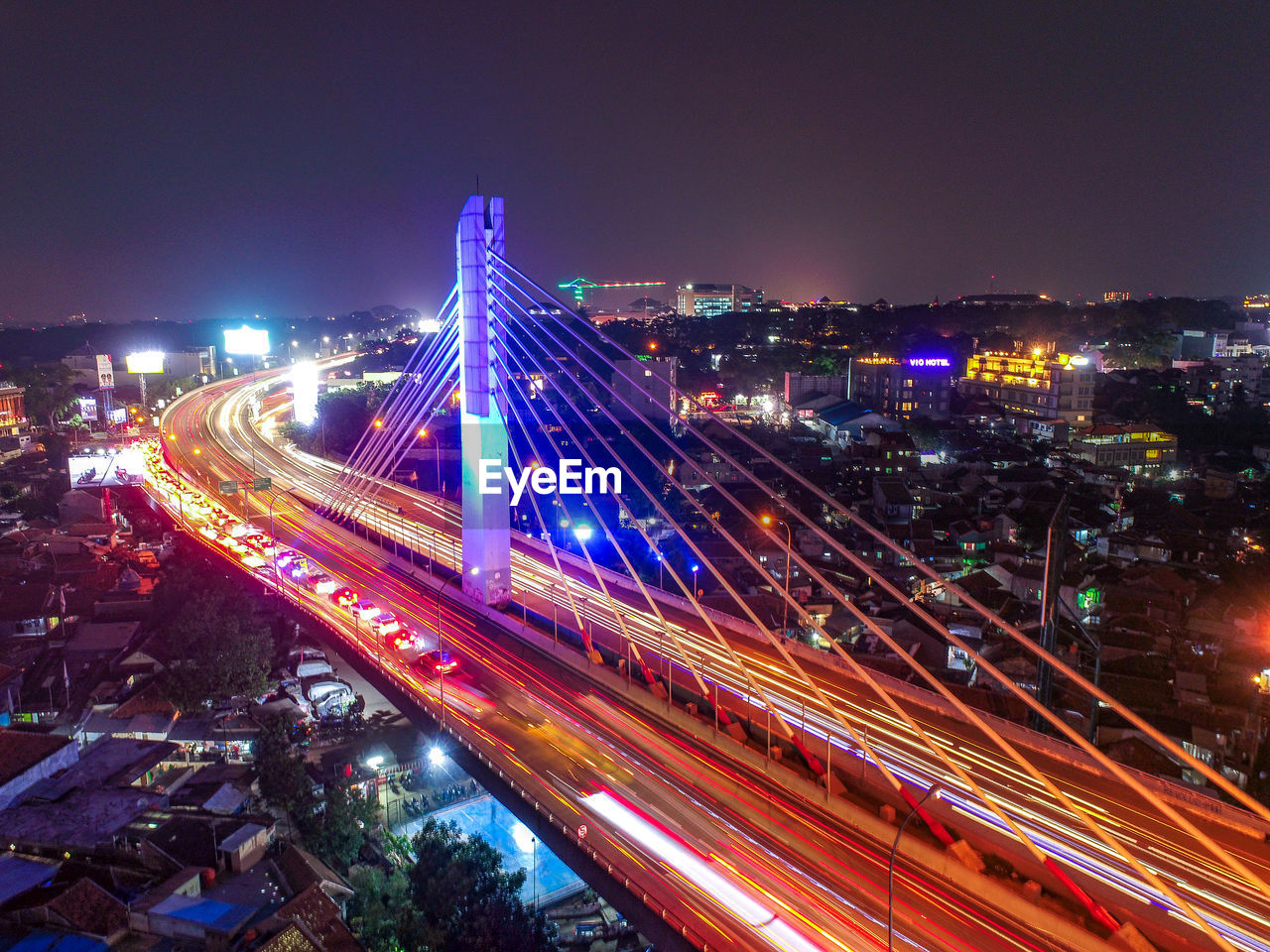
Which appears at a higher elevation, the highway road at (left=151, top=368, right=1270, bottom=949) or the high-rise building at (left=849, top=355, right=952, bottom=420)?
the high-rise building at (left=849, top=355, right=952, bottom=420)

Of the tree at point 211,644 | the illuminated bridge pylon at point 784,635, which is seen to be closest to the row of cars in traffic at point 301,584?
the tree at point 211,644

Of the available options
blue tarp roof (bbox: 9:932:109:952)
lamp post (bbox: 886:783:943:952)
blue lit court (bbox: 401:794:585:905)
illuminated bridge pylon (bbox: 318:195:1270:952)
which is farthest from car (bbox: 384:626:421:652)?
lamp post (bbox: 886:783:943:952)

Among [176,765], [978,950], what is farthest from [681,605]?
[176,765]

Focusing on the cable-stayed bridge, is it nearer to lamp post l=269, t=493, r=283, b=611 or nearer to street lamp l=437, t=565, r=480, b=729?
street lamp l=437, t=565, r=480, b=729

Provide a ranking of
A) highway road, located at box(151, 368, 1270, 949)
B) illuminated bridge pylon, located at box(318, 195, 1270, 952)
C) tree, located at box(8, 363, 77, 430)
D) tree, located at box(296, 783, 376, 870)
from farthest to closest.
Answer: tree, located at box(8, 363, 77, 430) < tree, located at box(296, 783, 376, 870) < illuminated bridge pylon, located at box(318, 195, 1270, 952) < highway road, located at box(151, 368, 1270, 949)

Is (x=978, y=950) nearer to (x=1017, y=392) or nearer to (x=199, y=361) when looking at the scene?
(x=1017, y=392)

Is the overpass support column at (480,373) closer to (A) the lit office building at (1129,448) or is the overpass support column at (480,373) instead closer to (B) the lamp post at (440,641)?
(B) the lamp post at (440,641)

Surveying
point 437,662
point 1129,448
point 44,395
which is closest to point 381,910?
point 437,662
